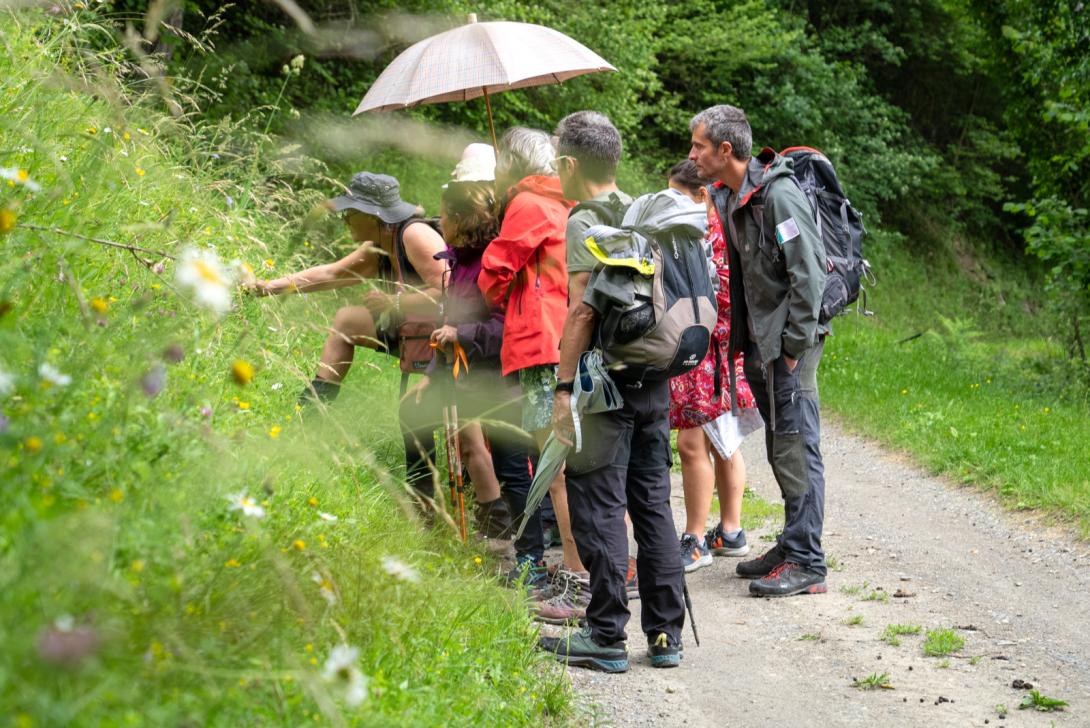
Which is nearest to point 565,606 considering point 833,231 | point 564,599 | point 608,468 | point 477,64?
point 564,599

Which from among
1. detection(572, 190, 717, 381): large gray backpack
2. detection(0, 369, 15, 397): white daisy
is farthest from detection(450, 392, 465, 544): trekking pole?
detection(0, 369, 15, 397): white daisy

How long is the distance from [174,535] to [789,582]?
386cm

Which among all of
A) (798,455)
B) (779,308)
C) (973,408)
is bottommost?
(973,408)

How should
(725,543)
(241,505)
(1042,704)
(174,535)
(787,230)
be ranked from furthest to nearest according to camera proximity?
(725,543), (787,230), (1042,704), (241,505), (174,535)

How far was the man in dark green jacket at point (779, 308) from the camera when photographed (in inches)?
217

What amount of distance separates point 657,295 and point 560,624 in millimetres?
1575

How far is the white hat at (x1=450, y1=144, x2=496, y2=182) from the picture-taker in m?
5.64

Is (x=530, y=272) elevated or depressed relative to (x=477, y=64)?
depressed

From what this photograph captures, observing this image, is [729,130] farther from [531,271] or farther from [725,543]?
[725,543]

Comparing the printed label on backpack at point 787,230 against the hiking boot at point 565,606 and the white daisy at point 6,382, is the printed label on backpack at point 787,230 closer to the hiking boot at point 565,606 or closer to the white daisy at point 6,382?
the hiking boot at point 565,606

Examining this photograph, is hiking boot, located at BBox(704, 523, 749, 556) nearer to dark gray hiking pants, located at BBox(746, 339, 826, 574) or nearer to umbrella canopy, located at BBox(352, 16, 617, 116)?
dark gray hiking pants, located at BBox(746, 339, 826, 574)

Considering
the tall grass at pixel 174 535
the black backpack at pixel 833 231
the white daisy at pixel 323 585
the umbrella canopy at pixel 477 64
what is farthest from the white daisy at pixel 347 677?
the umbrella canopy at pixel 477 64

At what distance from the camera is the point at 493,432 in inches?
225

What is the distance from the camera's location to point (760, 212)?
5637 millimetres
